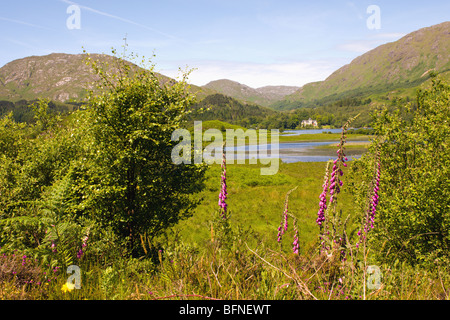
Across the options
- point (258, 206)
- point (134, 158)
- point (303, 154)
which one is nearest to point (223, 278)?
point (134, 158)

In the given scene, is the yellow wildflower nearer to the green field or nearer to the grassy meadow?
the grassy meadow

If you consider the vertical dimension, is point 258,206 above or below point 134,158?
below

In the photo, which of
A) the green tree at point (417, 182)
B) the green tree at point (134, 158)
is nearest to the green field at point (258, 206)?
the green tree at point (134, 158)

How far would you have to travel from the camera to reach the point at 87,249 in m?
6.18

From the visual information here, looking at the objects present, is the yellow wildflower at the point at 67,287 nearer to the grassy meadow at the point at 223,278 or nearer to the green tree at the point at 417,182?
the grassy meadow at the point at 223,278

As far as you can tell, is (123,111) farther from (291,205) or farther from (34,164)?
(291,205)

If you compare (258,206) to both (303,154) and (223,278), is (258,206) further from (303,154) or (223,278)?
(303,154)

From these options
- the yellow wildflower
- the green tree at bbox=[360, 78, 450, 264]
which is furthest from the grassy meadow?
the green tree at bbox=[360, 78, 450, 264]

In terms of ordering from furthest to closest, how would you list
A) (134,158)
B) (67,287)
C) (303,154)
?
(303,154)
(134,158)
(67,287)

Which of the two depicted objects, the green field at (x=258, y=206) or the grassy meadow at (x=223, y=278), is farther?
the green field at (x=258, y=206)

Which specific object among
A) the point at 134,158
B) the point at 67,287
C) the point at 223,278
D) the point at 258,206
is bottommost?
the point at 258,206
